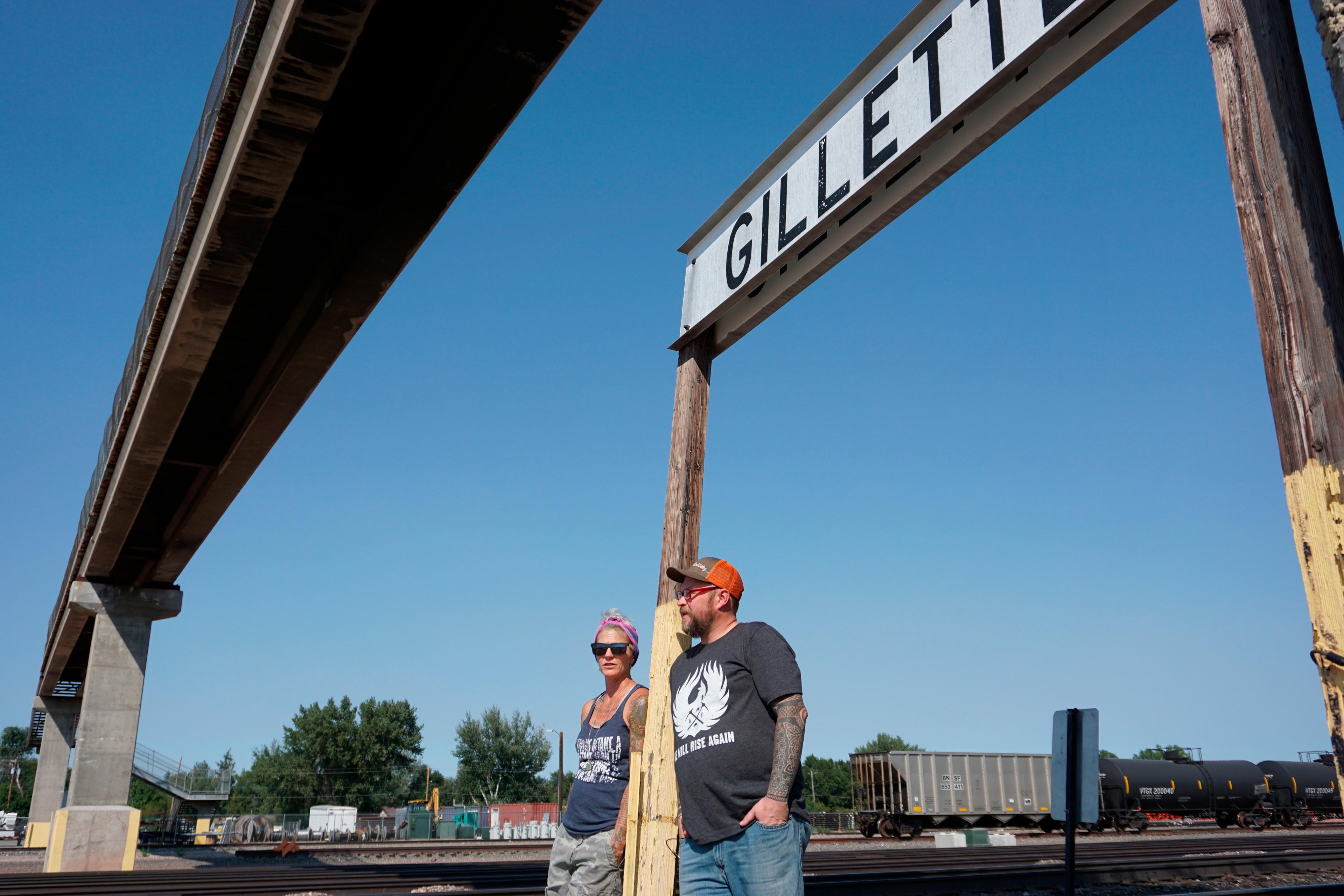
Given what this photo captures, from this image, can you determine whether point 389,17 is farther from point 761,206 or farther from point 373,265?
point 761,206

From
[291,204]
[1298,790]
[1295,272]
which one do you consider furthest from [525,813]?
[1295,272]

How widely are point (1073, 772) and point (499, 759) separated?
73.6 m

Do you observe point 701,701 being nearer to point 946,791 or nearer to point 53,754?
point 946,791

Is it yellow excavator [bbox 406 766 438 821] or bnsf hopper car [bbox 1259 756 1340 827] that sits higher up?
bnsf hopper car [bbox 1259 756 1340 827]

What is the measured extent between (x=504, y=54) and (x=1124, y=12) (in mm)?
4345

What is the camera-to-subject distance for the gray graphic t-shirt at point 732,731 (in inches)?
125

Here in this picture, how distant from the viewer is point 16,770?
376 ft

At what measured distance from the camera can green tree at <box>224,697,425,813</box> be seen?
6756 cm

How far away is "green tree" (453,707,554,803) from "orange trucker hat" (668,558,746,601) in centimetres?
7413

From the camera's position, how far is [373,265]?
8609 millimetres

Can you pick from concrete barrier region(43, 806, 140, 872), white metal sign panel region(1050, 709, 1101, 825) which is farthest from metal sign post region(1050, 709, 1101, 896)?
concrete barrier region(43, 806, 140, 872)

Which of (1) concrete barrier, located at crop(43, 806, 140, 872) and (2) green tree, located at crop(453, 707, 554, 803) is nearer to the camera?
(1) concrete barrier, located at crop(43, 806, 140, 872)

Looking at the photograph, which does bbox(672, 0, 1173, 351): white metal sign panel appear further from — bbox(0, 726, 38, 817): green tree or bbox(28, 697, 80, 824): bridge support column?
bbox(0, 726, 38, 817): green tree

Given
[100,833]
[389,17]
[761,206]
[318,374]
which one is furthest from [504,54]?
[100,833]
